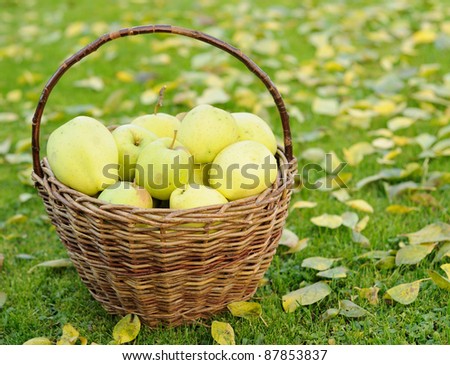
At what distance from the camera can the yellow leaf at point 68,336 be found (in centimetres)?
182

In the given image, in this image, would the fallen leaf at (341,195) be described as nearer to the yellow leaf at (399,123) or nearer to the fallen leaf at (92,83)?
the yellow leaf at (399,123)

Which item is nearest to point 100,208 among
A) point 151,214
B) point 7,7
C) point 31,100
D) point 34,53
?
point 151,214

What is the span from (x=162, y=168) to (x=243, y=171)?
0.23 metres

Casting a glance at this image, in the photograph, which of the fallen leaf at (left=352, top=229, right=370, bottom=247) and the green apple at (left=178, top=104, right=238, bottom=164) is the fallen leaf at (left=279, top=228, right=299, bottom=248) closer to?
the fallen leaf at (left=352, top=229, right=370, bottom=247)

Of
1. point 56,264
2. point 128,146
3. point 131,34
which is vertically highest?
point 131,34

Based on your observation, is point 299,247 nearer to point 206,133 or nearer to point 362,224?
point 362,224

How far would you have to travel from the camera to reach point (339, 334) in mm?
1818

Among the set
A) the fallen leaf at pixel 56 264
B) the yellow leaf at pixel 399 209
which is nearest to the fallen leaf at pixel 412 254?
the yellow leaf at pixel 399 209

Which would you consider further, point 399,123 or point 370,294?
point 399,123

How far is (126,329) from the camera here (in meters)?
1.82

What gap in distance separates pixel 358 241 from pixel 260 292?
1.49 feet

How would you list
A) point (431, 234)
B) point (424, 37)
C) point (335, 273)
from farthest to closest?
point (424, 37), point (431, 234), point (335, 273)

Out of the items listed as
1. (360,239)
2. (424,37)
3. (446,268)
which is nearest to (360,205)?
(360,239)

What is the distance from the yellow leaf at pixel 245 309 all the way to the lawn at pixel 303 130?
2cm
